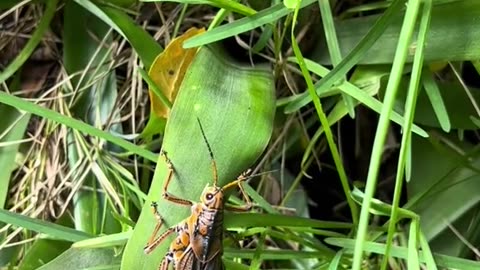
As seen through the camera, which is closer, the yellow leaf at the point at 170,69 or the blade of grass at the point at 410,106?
the blade of grass at the point at 410,106

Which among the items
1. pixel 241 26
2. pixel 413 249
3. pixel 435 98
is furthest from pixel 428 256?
pixel 241 26

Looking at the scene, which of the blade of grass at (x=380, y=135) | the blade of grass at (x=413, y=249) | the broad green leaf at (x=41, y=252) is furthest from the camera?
the broad green leaf at (x=41, y=252)

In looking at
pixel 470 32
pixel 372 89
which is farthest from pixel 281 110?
Result: pixel 470 32

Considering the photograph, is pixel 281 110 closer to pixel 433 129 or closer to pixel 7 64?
pixel 433 129

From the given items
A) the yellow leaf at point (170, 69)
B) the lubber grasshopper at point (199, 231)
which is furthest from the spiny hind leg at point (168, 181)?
the yellow leaf at point (170, 69)

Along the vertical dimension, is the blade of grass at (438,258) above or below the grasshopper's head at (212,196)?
below

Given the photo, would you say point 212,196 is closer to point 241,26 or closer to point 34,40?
point 241,26

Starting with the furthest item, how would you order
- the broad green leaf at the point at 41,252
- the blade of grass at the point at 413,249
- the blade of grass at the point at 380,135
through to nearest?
the broad green leaf at the point at 41,252 < the blade of grass at the point at 413,249 < the blade of grass at the point at 380,135

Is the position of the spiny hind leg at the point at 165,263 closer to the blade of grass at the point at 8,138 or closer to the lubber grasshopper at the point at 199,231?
the lubber grasshopper at the point at 199,231

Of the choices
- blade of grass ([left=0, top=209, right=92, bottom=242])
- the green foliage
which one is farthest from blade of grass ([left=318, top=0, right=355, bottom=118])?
blade of grass ([left=0, top=209, right=92, bottom=242])
